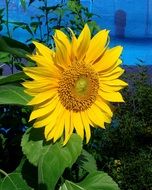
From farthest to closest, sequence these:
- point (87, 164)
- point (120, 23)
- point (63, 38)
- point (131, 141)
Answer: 1. point (120, 23)
2. point (131, 141)
3. point (87, 164)
4. point (63, 38)

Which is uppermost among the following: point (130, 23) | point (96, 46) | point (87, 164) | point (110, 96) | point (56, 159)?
point (96, 46)

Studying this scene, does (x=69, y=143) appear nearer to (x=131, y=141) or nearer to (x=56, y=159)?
(x=56, y=159)

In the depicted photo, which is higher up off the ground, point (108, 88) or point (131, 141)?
point (108, 88)

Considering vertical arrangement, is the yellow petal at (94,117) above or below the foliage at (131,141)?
above

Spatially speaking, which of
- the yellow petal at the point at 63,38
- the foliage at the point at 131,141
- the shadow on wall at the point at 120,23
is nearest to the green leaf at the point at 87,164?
the yellow petal at the point at 63,38

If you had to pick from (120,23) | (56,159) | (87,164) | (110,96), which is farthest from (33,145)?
(120,23)

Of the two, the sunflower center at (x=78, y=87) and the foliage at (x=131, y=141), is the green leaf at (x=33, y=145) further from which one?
the foliage at (x=131, y=141)

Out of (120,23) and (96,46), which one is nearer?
(96,46)

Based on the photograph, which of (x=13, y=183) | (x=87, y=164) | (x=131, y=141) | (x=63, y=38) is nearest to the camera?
(x=63, y=38)
